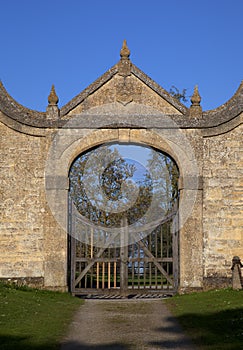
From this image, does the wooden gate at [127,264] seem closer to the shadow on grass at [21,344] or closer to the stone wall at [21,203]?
the stone wall at [21,203]

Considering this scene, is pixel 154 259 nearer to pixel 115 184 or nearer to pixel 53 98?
pixel 53 98

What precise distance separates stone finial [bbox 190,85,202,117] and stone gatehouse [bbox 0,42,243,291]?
3 cm

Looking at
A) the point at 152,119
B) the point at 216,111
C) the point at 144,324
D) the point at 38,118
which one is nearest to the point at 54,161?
the point at 38,118

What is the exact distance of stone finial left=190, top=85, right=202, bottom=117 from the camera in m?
14.4

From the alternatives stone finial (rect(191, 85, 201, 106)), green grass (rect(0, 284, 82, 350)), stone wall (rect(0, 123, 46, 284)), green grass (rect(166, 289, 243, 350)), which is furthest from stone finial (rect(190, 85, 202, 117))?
green grass (rect(0, 284, 82, 350))

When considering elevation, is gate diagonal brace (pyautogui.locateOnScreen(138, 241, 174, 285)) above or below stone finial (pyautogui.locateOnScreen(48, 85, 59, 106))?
below

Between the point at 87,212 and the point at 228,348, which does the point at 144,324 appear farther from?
the point at 87,212


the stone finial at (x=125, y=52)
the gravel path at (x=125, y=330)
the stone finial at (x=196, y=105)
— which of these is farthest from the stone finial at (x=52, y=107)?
the gravel path at (x=125, y=330)

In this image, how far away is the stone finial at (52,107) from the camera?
47.0ft

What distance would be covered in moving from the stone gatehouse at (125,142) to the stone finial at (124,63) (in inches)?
1.0

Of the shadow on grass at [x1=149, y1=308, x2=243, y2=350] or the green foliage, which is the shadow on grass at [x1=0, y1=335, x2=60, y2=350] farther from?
the green foliage

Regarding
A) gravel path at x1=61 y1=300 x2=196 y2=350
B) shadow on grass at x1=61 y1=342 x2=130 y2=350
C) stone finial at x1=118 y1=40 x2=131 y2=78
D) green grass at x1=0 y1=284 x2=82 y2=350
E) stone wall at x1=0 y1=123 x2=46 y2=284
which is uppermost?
stone finial at x1=118 y1=40 x2=131 y2=78

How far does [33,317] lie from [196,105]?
719cm

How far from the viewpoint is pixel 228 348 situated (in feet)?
22.5
